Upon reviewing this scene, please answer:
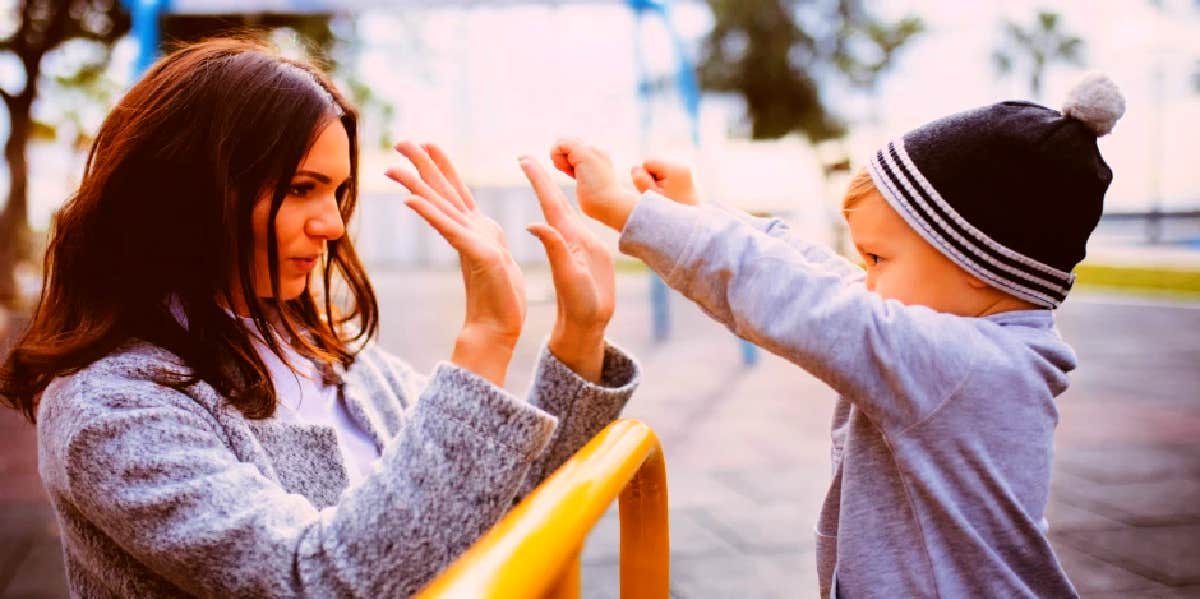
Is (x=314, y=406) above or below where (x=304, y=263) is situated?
below

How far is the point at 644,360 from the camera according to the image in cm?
725

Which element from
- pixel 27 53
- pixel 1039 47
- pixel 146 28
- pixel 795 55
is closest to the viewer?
pixel 146 28

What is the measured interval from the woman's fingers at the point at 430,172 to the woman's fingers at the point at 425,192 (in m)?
0.01

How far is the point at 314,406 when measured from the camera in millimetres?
1354

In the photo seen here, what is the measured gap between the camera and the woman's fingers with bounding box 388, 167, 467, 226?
3.61 feet

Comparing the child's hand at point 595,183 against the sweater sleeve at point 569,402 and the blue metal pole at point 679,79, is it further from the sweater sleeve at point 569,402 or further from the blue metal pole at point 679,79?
the blue metal pole at point 679,79

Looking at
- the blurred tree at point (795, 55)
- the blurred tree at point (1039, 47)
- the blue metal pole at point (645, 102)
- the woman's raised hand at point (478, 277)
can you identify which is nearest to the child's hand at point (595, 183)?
the woman's raised hand at point (478, 277)

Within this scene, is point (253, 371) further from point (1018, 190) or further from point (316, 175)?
point (1018, 190)

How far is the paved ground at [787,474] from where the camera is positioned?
119 inches

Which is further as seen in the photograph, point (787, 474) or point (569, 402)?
point (787, 474)

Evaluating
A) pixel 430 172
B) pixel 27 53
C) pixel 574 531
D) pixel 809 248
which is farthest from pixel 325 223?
pixel 27 53

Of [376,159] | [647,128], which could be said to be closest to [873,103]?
[376,159]

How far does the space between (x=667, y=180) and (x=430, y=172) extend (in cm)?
35

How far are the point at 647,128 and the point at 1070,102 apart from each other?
6700mm
